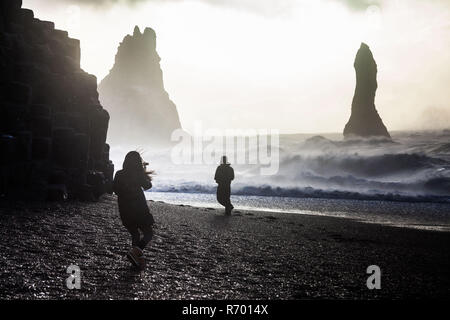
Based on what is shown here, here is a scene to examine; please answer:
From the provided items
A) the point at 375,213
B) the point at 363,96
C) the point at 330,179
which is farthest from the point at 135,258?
the point at 363,96

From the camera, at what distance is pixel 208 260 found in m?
8.11

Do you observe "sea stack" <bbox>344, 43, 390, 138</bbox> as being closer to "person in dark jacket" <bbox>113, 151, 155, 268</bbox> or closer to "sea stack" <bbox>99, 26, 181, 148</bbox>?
"person in dark jacket" <bbox>113, 151, 155, 268</bbox>

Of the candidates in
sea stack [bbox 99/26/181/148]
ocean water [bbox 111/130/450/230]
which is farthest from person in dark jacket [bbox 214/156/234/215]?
sea stack [bbox 99/26/181/148]

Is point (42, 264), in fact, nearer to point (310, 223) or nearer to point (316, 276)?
point (316, 276)

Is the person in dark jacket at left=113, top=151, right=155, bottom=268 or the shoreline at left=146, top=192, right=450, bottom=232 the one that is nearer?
the person in dark jacket at left=113, top=151, right=155, bottom=268

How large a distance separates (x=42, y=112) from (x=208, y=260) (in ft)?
37.5

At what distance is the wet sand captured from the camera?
19.3 ft

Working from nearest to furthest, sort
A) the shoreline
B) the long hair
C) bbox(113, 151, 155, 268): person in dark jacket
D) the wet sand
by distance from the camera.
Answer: the wet sand → bbox(113, 151, 155, 268): person in dark jacket → the long hair → the shoreline

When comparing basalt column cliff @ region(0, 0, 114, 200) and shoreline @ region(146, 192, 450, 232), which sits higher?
basalt column cliff @ region(0, 0, 114, 200)

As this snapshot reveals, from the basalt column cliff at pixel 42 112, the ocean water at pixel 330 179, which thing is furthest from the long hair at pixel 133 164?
the ocean water at pixel 330 179

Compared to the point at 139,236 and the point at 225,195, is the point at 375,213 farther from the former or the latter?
the point at 139,236

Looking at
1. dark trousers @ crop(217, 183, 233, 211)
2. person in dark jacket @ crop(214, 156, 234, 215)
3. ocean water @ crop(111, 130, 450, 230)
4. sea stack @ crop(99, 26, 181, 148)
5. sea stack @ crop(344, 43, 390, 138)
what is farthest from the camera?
sea stack @ crop(99, 26, 181, 148)

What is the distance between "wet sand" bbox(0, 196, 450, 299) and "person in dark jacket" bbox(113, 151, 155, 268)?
57 centimetres
